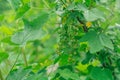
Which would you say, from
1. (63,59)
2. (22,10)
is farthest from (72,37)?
(22,10)

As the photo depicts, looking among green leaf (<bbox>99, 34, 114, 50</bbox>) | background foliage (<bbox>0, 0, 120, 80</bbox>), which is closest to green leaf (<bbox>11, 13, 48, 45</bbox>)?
background foliage (<bbox>0, 0, 120, 80</bbox>)

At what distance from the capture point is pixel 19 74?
1.61 m

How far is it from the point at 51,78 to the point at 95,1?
0.36 meters

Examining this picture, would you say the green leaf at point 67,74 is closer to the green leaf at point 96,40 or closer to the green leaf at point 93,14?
the green leaf at point 96,40

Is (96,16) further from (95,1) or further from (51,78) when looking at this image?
(51,78)

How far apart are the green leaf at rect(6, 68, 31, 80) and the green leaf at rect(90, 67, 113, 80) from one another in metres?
0.25

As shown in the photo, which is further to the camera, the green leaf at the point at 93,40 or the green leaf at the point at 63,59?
the green leaf at the point at 63,59

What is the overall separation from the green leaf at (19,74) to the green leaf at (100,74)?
25 centimetres

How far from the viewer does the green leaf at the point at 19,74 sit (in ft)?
5.23

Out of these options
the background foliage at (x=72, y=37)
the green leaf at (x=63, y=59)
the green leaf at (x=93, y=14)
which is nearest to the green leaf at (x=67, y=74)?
the background foliage at (x=72, y=37)

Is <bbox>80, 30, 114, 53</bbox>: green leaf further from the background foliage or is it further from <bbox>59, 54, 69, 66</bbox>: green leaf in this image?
<bbox>59, 54, 69, 66</bbox>: green leaf

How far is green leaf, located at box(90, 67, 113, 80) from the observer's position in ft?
5.34

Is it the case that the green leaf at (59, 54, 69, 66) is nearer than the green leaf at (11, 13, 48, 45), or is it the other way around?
the green leaf at (11, 13, 48, 45)

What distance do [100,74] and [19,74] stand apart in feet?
1.05
